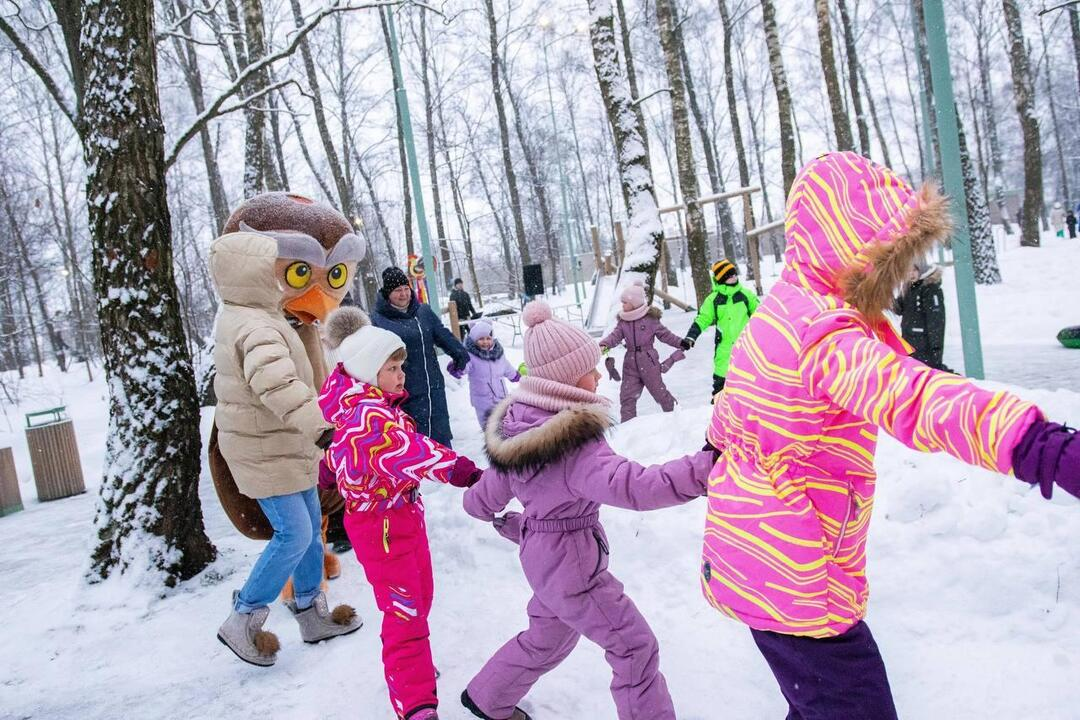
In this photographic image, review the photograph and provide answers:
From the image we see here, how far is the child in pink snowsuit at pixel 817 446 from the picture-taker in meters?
1.72

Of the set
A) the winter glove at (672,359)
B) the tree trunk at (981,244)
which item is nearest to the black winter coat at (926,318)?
the winter glove at (672,359)

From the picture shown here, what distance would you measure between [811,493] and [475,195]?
40.3m

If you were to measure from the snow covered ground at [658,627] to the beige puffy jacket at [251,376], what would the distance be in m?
0.93

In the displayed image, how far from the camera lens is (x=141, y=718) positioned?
314cm

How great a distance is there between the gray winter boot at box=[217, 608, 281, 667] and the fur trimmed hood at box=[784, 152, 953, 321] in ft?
9.37

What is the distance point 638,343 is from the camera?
6.86 metres

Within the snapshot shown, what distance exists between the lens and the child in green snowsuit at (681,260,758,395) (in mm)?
6926

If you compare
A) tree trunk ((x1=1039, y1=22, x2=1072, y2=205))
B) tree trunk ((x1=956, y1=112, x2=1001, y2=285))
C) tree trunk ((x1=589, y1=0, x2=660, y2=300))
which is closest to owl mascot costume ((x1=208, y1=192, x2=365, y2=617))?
tree trunk ((x1=589, y1=0, x2=660, y2=300))

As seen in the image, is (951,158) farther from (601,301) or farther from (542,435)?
(601,301)

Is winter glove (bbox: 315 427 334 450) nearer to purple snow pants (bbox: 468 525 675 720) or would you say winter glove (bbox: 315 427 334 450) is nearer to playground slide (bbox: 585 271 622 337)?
purple snow pants (bbox: 468 525 675 720)

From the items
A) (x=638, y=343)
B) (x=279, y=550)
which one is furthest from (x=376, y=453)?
(x=638, y=343)

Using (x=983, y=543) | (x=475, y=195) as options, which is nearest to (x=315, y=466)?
(x=983, y=543)

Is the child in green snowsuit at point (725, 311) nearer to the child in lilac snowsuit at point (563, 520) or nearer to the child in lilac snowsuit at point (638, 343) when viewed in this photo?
the child in lilac snowsuit at point (638, 343)

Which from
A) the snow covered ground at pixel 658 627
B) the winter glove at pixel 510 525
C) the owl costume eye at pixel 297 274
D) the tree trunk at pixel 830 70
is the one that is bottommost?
the snow covered ground at pixel 658 627
